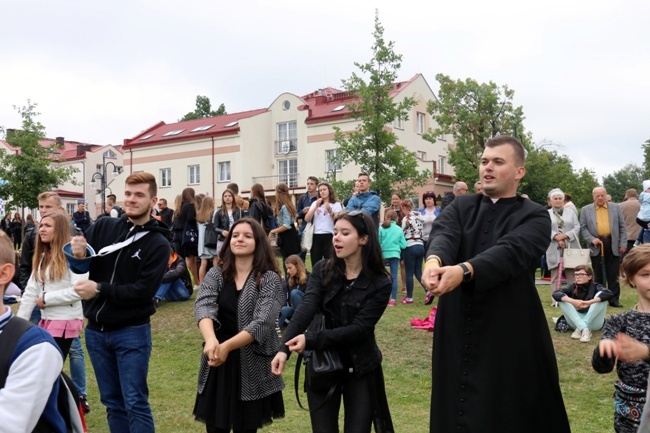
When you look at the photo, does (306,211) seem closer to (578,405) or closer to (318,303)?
(578,405)

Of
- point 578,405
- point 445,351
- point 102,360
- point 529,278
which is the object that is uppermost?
point 529,278

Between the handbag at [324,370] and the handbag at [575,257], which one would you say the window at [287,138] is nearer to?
the handbag at [575,257]

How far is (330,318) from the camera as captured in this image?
4559 millimetres

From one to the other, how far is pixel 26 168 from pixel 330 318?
2802cm

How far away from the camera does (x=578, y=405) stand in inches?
275

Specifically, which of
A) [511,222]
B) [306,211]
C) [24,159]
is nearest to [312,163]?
[24,159]

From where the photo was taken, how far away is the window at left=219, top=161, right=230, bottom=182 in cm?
4719

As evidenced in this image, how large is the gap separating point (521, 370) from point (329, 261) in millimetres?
1659

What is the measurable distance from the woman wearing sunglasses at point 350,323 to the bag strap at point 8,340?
1.85 meters

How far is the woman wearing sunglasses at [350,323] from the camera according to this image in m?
4.34

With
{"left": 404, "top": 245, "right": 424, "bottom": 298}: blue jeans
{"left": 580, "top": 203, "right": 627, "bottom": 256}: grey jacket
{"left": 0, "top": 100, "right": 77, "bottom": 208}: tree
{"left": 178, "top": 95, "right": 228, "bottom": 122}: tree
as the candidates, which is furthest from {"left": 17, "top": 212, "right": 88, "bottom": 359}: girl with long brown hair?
{"left": 178, "top": 95, "right": 228, "bottom": 122}: tree

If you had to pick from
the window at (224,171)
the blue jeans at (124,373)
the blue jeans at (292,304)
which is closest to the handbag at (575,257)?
the blue jeans at (292,304)

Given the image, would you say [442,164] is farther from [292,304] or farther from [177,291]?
[292,304]

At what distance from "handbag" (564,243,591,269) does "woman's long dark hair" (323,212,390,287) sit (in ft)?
23.6
